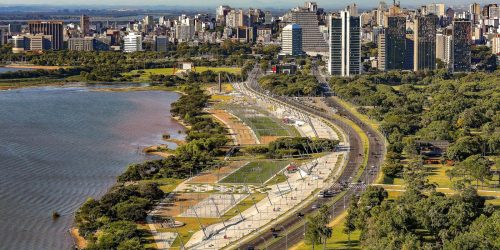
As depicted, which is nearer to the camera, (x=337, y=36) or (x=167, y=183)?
(x=167, y=183)

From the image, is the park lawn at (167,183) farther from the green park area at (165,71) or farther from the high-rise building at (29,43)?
the high-rise building at (29,43)

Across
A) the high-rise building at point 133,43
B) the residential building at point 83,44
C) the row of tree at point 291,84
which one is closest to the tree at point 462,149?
the row of tree at point 291,84

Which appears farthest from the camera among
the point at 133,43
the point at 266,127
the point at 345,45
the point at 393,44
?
the point at 133,43

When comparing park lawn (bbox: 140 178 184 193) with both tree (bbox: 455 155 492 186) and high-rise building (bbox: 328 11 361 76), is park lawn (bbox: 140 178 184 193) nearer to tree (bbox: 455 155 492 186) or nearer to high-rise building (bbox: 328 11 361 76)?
tree (bbox: 455 155 492 186)

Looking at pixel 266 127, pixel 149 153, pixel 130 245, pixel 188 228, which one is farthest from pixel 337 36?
pixel 130 245

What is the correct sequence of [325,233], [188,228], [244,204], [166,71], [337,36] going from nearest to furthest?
[325,233], [188,228], [244,204], [337,36], [166,71]

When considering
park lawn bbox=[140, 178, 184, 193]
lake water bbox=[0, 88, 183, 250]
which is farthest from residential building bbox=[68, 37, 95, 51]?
park lawn bbox=[140, 178, 184, 193]

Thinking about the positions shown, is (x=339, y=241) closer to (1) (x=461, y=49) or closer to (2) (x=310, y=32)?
(1) (x=461, y=49)

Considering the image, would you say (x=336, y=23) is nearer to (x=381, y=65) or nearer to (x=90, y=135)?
(x=381, y=65)

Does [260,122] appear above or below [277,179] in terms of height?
above
